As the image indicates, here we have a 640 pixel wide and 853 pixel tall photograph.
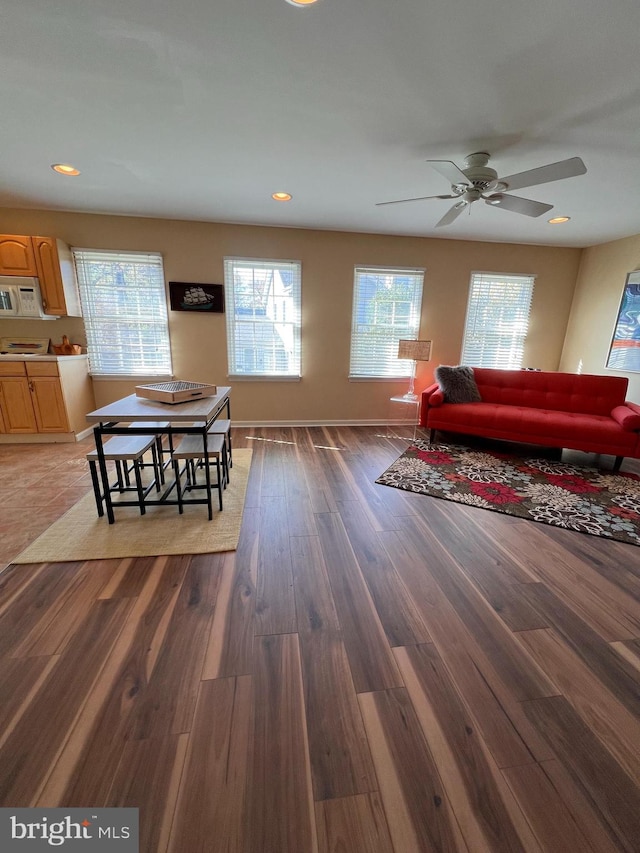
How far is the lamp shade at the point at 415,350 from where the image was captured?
4258 mm

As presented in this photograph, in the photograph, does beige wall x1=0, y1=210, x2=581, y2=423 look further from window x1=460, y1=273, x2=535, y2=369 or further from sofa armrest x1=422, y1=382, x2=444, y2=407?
sofa armrest x1=422, y1=382, x2=444, y2=407

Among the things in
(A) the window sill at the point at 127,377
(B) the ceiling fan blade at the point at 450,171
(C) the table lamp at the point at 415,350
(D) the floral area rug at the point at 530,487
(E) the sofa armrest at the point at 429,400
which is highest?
(B) the ceiling fan blade at the point at 450,171

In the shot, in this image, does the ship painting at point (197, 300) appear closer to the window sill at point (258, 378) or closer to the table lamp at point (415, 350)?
the window sill at point (258, 378)

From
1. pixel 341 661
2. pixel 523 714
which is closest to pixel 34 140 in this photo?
pixel 341 661

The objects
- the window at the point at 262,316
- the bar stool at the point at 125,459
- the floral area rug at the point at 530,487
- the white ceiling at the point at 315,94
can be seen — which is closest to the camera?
the white ceiling at the point at 315,94

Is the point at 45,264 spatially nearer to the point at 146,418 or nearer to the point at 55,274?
the point at 55,274

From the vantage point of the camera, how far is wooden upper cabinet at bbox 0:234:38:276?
3.54 meters

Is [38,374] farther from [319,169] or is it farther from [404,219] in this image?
[404,219]

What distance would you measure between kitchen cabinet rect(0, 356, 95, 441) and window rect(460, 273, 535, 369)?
519 cm

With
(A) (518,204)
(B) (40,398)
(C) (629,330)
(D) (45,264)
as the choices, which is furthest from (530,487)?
(D) (45,264)

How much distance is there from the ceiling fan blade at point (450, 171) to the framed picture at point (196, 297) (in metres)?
2.85

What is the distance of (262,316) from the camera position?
4.37 meters

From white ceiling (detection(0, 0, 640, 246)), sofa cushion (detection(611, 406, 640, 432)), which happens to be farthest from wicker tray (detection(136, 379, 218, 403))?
sofa cushion (detection(611, 406, 640, 432))

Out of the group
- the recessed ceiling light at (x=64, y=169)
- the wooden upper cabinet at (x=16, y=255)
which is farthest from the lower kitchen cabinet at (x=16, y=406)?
the recessed ceiling light at (x=64, y=169)
